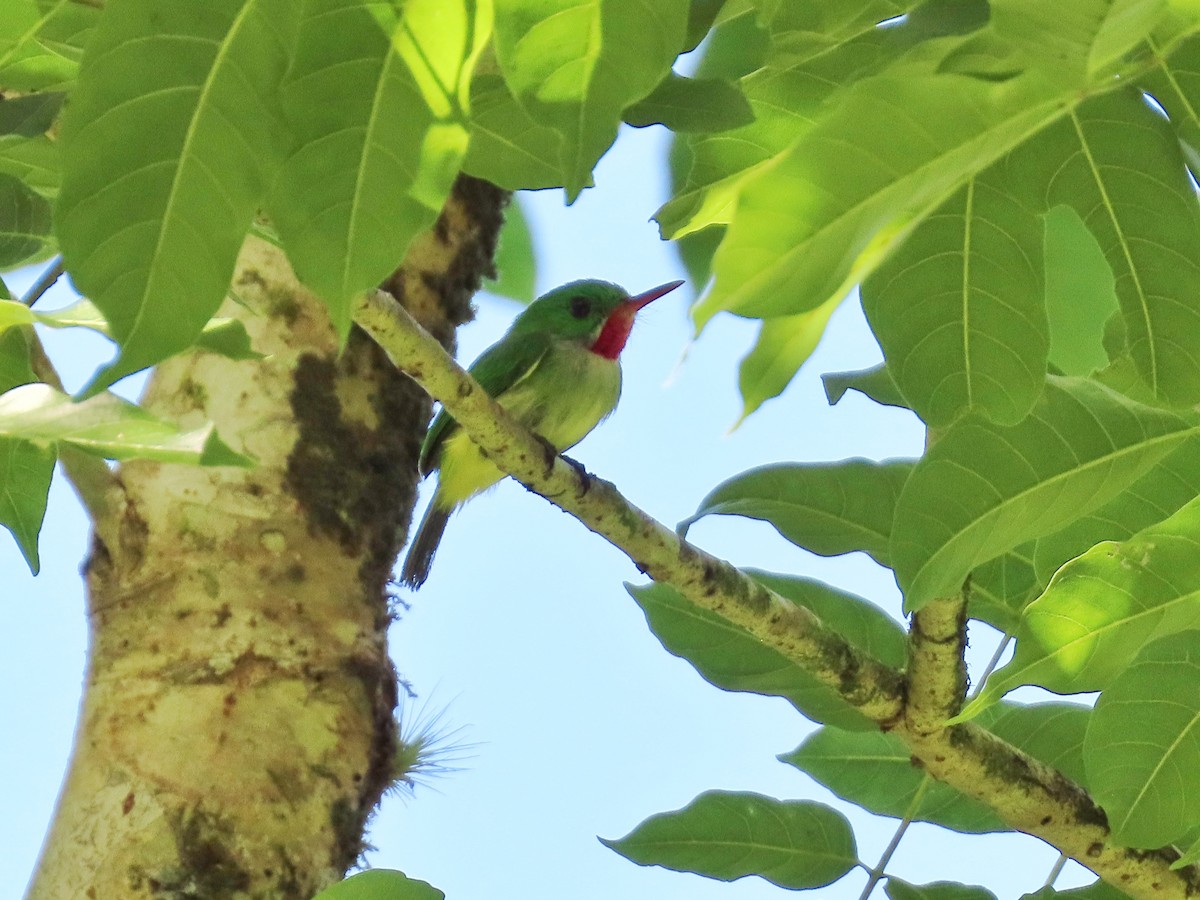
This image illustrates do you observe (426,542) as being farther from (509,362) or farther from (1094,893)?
(1094,893)

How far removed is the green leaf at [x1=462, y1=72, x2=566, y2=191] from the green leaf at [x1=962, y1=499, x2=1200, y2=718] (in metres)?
0.66

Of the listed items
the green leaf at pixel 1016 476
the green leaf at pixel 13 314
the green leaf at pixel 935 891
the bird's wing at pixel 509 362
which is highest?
the bird's wing at pixel 509 362

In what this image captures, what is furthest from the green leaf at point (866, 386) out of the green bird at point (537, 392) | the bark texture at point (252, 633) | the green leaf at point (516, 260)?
the green leaf at point (516, 260)

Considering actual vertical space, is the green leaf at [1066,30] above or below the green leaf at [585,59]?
below

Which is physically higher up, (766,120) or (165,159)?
(766,120)

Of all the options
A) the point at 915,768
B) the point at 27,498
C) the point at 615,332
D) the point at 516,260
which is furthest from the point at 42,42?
the point at 516,260

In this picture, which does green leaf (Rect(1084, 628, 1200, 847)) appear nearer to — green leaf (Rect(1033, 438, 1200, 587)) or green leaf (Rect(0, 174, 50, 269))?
green leaf (Rect(1033, 438, 1200, 587))

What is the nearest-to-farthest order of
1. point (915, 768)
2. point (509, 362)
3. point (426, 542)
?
point (915, 768) → point (509, 362) → point (426, 542)

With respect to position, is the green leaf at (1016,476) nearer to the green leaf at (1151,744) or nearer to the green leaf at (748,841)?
the green leaf at (1151,744)

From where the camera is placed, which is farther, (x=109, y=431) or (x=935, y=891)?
(x=935, y=891)

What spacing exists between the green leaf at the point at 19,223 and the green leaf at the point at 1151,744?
124 cm

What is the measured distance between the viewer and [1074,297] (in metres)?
1.55

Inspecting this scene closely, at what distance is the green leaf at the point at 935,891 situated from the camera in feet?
5.69

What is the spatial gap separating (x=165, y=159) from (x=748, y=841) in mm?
1215
